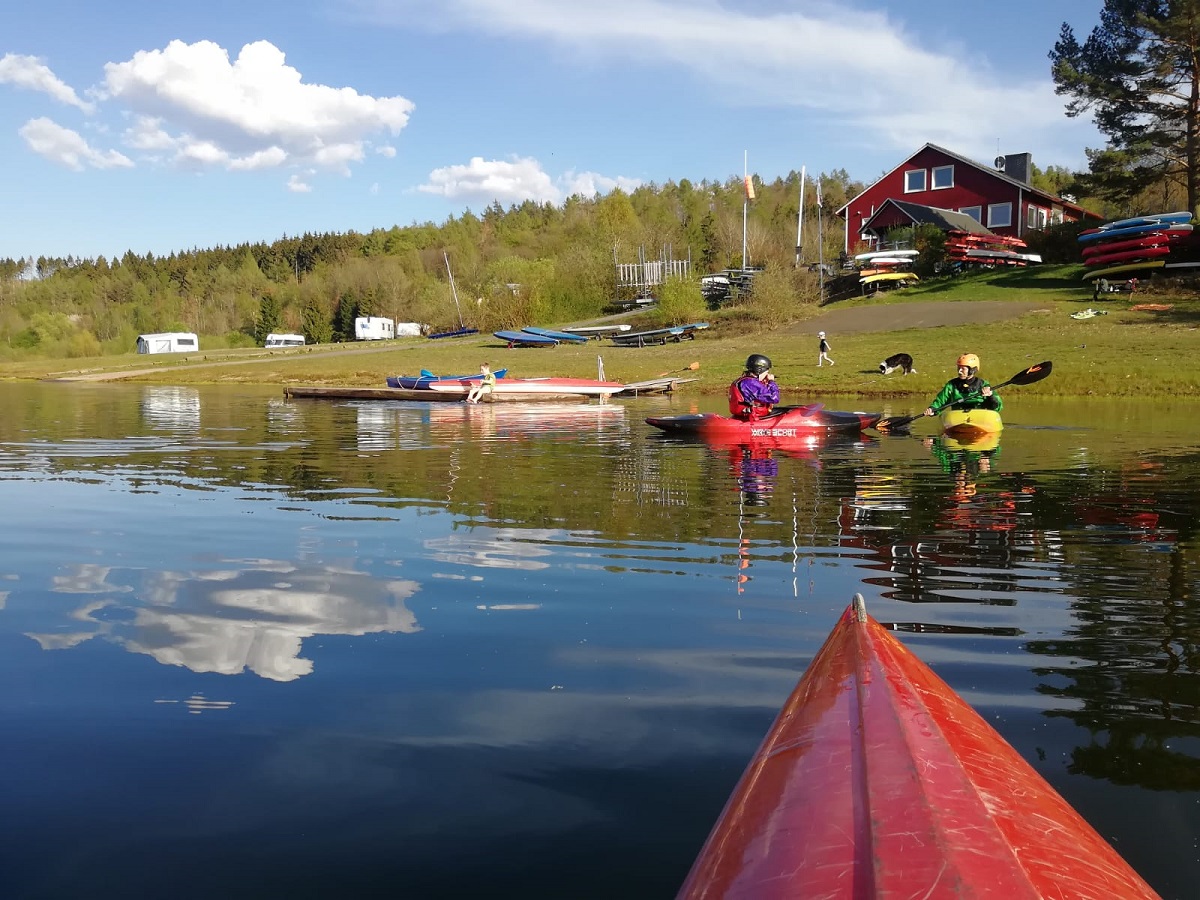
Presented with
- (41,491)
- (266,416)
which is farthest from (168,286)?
(41,491)

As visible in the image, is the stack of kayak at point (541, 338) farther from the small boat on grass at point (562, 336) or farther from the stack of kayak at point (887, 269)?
the stack of kayak at point (887, 269)

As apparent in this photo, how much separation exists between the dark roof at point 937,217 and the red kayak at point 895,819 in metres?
49.2

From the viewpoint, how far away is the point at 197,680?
534 cm

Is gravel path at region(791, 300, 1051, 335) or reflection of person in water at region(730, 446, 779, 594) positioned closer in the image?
reflection of person in water at region(730, 446, 779, 594)

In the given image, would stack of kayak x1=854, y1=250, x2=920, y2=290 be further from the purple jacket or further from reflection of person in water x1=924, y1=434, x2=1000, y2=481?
the purple jacket

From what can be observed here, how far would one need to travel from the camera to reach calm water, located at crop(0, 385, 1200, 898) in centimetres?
354

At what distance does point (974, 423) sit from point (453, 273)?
82958mm

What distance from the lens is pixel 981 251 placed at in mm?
47094

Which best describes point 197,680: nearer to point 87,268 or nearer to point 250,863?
point 250,863

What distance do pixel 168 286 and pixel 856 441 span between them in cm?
13579

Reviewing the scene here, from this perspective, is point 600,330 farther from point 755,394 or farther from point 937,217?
point 755,394

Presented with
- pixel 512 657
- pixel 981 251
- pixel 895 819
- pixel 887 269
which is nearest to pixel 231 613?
pixel 512 657

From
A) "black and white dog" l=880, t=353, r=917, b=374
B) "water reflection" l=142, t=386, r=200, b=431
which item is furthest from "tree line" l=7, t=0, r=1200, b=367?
"water reflection" l=142, t=386, r=200, b=431

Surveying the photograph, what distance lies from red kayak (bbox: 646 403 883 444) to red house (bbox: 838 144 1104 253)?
37557mm
